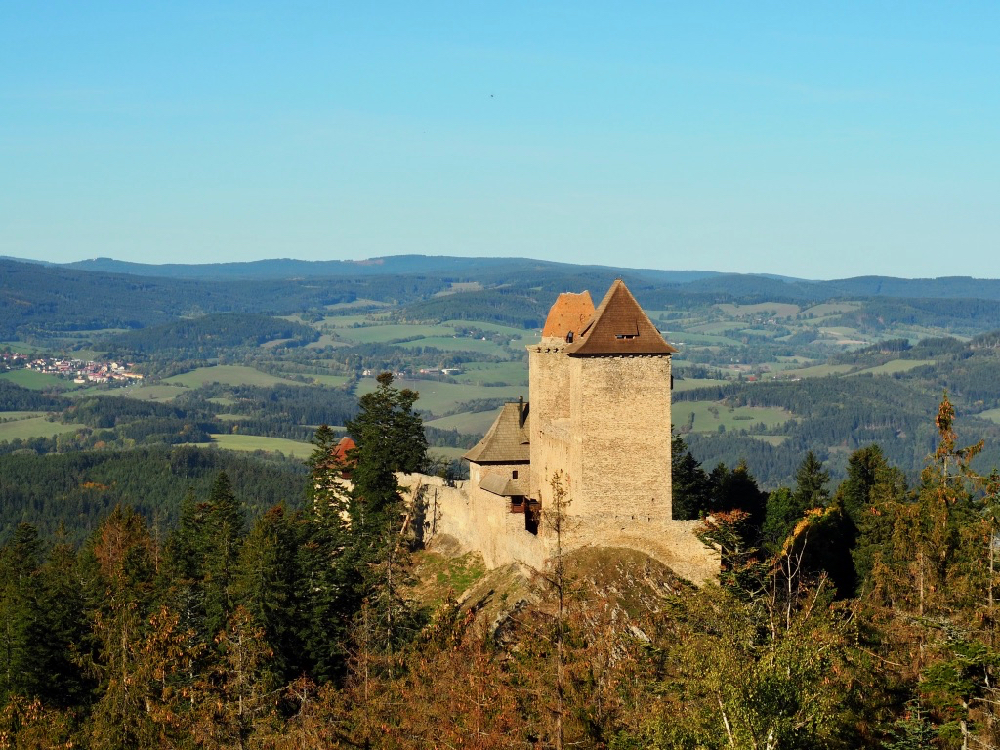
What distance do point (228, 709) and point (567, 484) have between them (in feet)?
69.6

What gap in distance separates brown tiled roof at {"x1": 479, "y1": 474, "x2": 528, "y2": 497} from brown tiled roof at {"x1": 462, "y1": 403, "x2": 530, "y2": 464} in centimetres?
86

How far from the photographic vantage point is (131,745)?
3756 cm

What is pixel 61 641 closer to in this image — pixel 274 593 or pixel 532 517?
pixel 274 593

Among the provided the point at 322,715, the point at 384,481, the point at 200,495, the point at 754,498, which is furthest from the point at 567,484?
the point at 200,495

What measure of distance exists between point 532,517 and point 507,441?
531 cm

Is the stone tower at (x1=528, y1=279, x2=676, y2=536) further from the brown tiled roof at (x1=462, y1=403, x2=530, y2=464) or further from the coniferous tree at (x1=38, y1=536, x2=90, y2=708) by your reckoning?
the coniferous tree at (x1=38, y1=536, x2=90, y2=708)

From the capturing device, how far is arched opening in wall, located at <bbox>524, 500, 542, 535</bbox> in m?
55.5

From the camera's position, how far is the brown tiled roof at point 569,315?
5831cm

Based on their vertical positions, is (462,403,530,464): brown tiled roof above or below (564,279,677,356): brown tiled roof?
below

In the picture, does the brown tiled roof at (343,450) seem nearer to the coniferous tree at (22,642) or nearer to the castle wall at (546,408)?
the castle wall at (546,408)

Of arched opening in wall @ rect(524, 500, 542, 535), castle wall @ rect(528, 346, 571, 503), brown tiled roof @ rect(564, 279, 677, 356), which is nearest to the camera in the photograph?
brown tiled roof @ rect(564, 279, 677, 356)

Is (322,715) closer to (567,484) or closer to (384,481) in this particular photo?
(567,484)

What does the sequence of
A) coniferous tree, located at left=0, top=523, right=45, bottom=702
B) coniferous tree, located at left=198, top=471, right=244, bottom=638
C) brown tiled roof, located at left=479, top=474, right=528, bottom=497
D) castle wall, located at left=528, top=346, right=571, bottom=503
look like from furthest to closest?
brown tiled roof, located at left=479, top=474, right=528, bottom=497, castle wall, located at left=528, top=346, right=571, bottom=503, coniferous tree, located at left=198, top=471, right=244, bottom=638, coniferous tree, located at left=0, top=523, right=45, bottom=702

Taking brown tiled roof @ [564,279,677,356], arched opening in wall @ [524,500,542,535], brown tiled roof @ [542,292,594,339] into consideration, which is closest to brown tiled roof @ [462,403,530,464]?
arched opening in wall @ [524,500,542,535]
